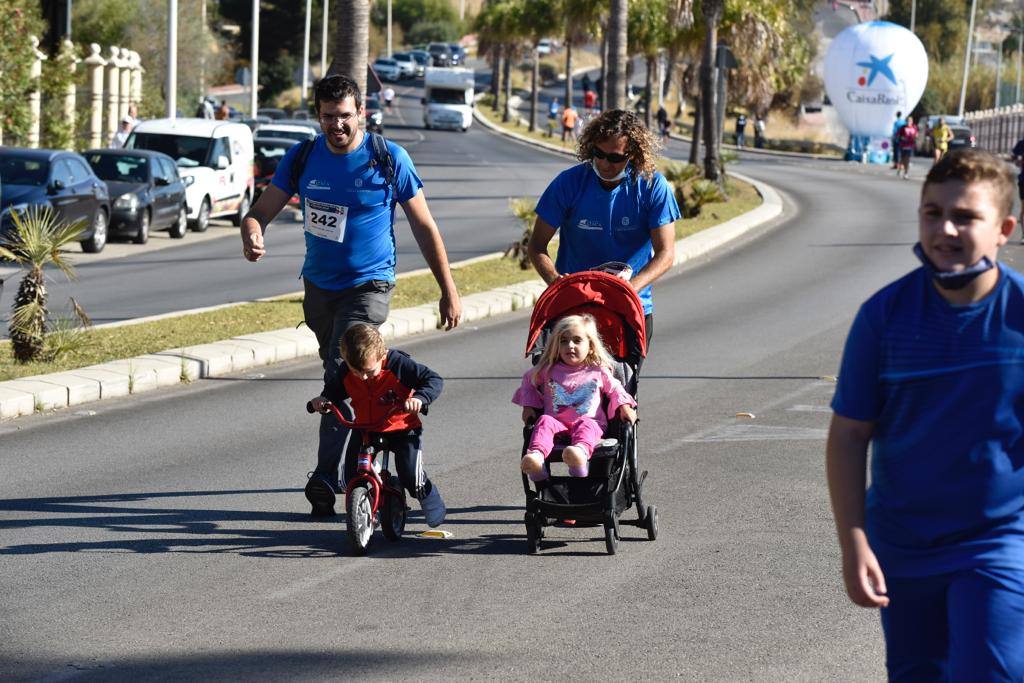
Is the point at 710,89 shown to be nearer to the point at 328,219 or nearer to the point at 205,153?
the point at 205,153

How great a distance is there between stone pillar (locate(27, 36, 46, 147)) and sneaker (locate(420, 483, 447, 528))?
30.0m

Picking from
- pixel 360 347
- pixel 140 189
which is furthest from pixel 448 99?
pixel 360 347

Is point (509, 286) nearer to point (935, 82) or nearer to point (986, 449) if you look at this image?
point (986, 449)

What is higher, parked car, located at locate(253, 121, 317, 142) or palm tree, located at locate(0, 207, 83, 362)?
palm tree, located at locate(0, 207, 83, 362)

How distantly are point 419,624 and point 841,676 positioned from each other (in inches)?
65.4

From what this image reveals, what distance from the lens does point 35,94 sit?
3725 cm

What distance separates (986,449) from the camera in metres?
3.74

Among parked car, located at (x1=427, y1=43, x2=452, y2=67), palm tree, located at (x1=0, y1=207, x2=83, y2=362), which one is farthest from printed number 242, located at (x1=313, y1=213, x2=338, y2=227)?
parked car, located at (x1=427, y1=43, x2=452, y2=67)

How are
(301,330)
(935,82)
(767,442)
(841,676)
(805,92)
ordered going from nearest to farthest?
(841,676), (767,442), (301,330), (935,82), (805,92)

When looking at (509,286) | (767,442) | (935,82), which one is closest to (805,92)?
(935,82)

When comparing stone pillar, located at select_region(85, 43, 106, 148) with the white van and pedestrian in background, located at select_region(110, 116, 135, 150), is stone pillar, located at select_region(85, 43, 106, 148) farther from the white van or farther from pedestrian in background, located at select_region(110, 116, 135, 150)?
the white van

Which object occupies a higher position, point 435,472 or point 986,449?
point 986,449

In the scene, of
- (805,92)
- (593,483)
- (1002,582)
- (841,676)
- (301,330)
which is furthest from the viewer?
(805,92)

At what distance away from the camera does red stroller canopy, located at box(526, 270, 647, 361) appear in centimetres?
766
